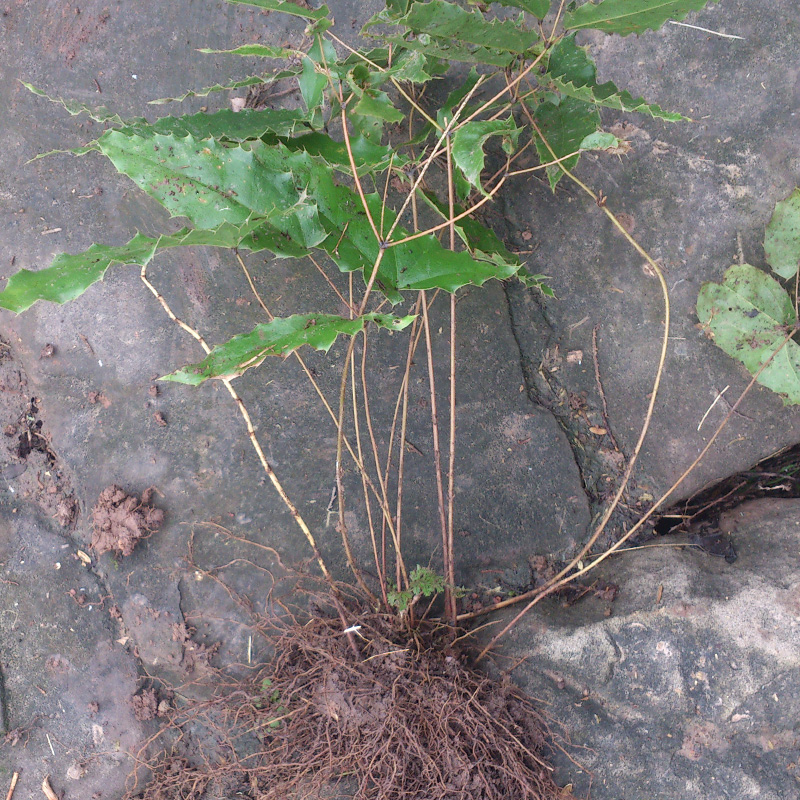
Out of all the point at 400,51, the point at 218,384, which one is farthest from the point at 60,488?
the point at 400,51

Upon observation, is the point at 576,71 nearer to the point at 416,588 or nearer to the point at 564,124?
the point at 564,124

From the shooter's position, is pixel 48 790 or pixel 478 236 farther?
pixel 48 790

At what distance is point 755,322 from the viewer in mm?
1710

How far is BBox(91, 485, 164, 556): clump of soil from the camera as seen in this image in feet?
5.93

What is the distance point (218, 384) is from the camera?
187cm

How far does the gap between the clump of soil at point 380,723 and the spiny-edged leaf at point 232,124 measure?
4.09 ft

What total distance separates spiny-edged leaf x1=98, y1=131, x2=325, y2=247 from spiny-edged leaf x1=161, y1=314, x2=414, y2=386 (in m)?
0.26

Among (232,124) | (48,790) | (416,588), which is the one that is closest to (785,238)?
(416,588)

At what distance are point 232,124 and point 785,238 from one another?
1.49 m

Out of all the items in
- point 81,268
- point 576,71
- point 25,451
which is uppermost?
point 576,71

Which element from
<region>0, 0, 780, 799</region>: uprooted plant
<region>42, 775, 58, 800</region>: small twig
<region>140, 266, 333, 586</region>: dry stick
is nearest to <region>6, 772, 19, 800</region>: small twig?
<region>42, 775, 58, 800</region>: small twig

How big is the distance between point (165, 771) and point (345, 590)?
744 mm

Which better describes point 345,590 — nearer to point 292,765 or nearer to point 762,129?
point 292,765

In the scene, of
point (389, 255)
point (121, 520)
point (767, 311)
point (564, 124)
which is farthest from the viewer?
point (121, 520)
